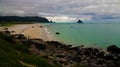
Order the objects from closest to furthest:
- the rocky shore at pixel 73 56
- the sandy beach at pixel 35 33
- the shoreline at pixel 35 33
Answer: the rocky shore at pixel 73 56 < the shoreline at pixel 35 33 < the sandy beach at pixel 35 33

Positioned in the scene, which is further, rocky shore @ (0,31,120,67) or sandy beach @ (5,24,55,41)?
sandy beach @ (5,24,55,41)

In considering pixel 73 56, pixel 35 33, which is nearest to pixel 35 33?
pixel 35 33

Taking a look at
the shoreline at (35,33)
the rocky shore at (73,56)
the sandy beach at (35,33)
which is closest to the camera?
the rocky shore at (73,56)

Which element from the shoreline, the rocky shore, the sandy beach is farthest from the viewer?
the sandy beach

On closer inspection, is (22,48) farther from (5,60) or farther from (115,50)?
(115,50)

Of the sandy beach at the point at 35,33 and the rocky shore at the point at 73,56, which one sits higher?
the rocky shore at the point at 73,56

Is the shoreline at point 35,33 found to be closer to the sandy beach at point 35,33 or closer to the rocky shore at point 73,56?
the sandy beach at point 35,33

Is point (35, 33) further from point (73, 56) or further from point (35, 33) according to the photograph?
point (73, 56)

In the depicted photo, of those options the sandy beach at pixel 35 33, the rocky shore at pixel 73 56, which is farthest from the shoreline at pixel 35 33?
the rocky shore at pixel 73 56

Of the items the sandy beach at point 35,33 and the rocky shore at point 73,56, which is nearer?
the rocky shore at point 73,56

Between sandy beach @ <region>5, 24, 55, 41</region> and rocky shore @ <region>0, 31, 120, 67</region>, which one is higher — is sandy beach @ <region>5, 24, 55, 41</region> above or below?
below

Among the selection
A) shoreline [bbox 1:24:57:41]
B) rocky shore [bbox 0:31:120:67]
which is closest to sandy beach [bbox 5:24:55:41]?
shoreline [bbox 1:24:57:41]

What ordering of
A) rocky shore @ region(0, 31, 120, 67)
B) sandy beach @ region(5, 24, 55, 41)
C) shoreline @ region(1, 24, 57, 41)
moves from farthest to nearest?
sandy beach @ region(5, 24, 55, 41), shoreline @ region(1, 24, 57, 41), rocky shore @ region(0, 31, 120, 67)

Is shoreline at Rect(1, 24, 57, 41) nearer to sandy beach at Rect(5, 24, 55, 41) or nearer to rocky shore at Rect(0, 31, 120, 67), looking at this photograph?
sandy beach at Rect(5, 24, 55, 41)
